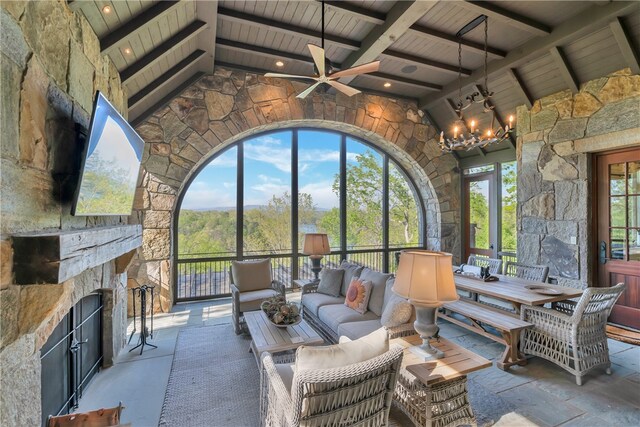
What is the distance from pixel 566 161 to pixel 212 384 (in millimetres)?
5430

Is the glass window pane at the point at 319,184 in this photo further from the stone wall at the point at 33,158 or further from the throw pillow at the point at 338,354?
the throw pillow at the point at 338,354

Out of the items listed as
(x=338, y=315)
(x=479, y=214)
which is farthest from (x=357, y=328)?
(x=479, y=214)

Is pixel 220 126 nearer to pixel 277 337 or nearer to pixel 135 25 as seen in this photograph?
pixel 135 25

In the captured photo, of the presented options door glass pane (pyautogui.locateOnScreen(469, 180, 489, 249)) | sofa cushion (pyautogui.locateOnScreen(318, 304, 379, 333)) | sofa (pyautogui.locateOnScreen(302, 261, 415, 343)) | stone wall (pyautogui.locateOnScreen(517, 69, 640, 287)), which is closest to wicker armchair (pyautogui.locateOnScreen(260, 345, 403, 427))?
sofa (pyautogui.locateOnScreen(302, 261, 415, 343))

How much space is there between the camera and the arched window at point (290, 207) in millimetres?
5316

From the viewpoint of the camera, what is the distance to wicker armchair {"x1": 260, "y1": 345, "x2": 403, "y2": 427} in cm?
140

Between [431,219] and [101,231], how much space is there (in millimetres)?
6195

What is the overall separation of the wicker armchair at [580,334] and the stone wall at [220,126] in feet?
12.8

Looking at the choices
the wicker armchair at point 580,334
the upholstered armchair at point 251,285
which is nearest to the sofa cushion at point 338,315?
the upholstered armchair at point 251,285

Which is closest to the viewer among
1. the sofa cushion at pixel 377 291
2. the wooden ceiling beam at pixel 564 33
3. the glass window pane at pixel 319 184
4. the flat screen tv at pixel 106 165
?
the flat screen tv at pixel 106 165

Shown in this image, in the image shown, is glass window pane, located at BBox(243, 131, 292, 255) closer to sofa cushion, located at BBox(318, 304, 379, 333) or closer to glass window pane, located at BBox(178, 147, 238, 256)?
glass window pane, located at BBox(178, 147, 238, 256)

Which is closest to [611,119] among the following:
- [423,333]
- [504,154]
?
[504,154]

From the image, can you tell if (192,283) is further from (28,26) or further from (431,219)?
(431,219)

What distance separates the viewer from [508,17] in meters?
3.39
